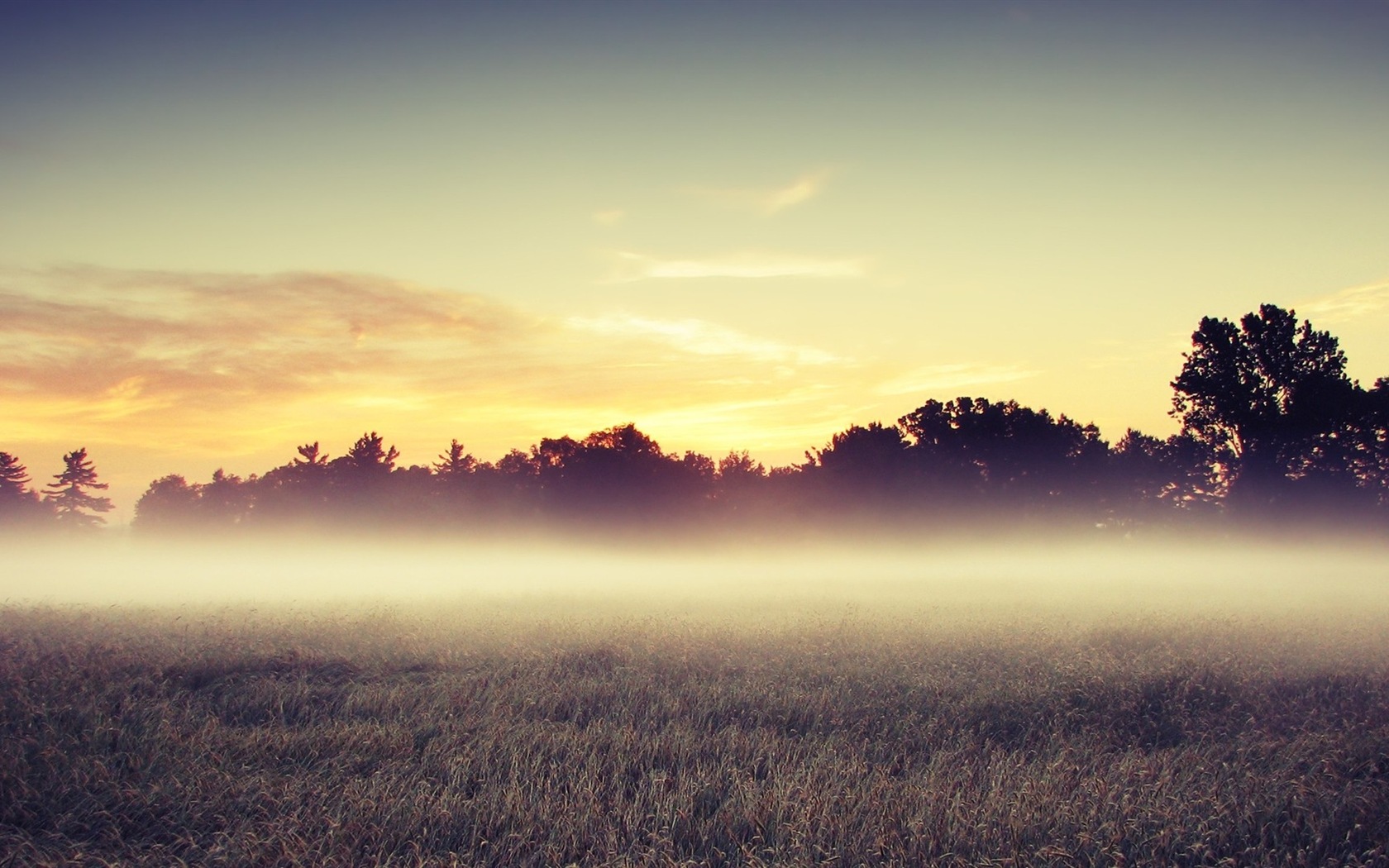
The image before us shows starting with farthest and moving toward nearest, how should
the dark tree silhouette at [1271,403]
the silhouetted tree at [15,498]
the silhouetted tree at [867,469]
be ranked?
1. the silhouetted tree at [15,498]
2. the silhouetted tree at [867,469]
3. the dark tree silhouette at [1271,403]

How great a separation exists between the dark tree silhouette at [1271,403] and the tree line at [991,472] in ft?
0.28

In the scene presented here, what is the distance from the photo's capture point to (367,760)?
19.5 feet

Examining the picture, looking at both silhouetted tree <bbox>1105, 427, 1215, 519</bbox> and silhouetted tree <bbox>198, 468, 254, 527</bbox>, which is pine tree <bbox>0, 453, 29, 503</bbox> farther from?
silhouetted tree <bbox>1105, 427, 1215, 519</bbox>

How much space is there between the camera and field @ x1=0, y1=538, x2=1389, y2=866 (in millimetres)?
4531

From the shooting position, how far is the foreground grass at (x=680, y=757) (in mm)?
4512

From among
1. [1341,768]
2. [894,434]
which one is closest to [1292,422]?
[894,434]

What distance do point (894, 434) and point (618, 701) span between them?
57.5 metres

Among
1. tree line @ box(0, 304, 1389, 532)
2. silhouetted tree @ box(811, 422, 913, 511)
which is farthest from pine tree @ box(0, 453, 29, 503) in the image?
silhouetted tree @ box(811, 422, 913, 511)

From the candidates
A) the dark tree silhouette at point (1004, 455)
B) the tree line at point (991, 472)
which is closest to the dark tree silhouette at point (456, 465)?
the tree line at point (991, 472)

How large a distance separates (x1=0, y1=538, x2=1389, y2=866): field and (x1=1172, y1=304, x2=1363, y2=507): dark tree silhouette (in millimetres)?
37452

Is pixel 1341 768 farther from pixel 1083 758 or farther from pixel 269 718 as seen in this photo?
pixel 269 718

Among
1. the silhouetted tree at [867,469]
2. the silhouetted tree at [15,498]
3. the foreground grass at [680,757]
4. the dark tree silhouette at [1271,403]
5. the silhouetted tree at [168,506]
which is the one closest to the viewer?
the foreground grass at [680,757]

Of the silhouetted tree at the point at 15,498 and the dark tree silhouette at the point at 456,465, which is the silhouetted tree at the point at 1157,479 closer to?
the dark tree silhouette at the point at 456,465

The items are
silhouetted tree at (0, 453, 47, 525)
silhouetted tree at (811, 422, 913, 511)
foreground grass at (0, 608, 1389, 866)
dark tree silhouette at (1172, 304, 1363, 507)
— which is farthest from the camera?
silhouetted tree at (0, 453, 47, 525)
